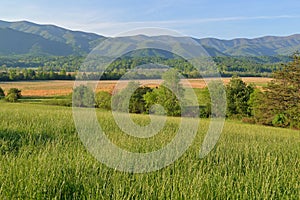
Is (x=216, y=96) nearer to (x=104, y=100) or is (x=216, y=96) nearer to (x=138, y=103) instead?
(x=138, y=103)

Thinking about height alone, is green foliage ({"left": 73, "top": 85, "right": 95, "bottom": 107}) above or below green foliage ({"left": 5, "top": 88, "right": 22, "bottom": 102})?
above

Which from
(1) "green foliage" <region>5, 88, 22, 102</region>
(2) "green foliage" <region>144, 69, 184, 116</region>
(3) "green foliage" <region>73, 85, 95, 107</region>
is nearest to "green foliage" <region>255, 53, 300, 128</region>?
(2) "green foliage" <region>144, 69, 184, 116</region>

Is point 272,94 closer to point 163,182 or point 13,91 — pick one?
point 13,91

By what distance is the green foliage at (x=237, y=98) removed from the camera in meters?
52.4

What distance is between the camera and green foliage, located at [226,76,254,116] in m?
52.4

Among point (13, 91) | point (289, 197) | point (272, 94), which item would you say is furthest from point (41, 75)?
point (289, 197)

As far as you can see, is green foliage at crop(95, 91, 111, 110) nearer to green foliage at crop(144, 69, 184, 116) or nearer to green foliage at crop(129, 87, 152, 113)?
green foliage at crop(129, 87, 152, 113)

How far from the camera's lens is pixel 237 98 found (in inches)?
2073

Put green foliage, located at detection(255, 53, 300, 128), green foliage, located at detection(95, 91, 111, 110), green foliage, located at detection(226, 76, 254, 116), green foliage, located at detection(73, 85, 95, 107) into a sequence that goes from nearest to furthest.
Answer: green foliage, located at detection(73, 85, 95, 107)
green foliage, located at detection(95, 91, 111, 110)
green foliage, located at detection(255, 53, 300, 128)
green foliage, located at detection(226, 76, 254, 116)

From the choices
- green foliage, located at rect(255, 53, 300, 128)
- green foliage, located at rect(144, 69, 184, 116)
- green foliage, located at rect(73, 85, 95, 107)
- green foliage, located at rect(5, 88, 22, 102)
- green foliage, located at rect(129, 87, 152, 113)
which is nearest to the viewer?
green foliage, located at rect(73, 85, 95, 107)

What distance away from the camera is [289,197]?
439cm

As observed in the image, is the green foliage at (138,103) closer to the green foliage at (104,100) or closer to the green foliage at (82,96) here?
the green foliage at (104,100)

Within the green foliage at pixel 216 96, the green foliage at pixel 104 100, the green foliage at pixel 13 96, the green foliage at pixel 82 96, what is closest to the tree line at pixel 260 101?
the green foliage at pixel 104 100

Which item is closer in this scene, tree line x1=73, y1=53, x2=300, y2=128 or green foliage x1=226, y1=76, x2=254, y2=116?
tree line x1=73, y1=53, x2=300, y2=128
